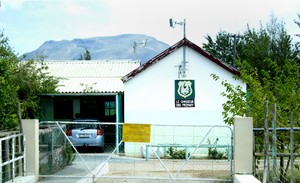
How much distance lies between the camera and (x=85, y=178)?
11.2 m

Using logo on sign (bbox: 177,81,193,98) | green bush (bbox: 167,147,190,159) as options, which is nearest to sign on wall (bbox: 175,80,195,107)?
logo on sign (bbox: 177,81,193,98)

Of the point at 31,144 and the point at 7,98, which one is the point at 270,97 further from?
the point at 7,98

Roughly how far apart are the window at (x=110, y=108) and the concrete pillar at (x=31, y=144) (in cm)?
1307

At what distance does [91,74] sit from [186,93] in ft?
23.0

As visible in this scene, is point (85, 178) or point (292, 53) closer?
point (85, 178)

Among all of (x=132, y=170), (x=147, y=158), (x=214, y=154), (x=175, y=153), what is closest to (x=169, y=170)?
(x=132, y=170)

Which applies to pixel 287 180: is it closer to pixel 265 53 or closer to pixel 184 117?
pixel 184 117

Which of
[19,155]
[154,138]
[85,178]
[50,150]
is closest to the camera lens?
[19,155]

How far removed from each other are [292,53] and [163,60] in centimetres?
1925

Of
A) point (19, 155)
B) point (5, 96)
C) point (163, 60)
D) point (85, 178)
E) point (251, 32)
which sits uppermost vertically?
point (251, 32)

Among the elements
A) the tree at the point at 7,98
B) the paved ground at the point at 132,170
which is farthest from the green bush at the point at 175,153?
the tree at the point at 7,98

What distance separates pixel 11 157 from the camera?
32.7 ft

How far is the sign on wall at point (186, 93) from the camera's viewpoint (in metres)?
→ 20.0

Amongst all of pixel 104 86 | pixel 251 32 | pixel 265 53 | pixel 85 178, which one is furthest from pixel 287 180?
pixel 251 32
